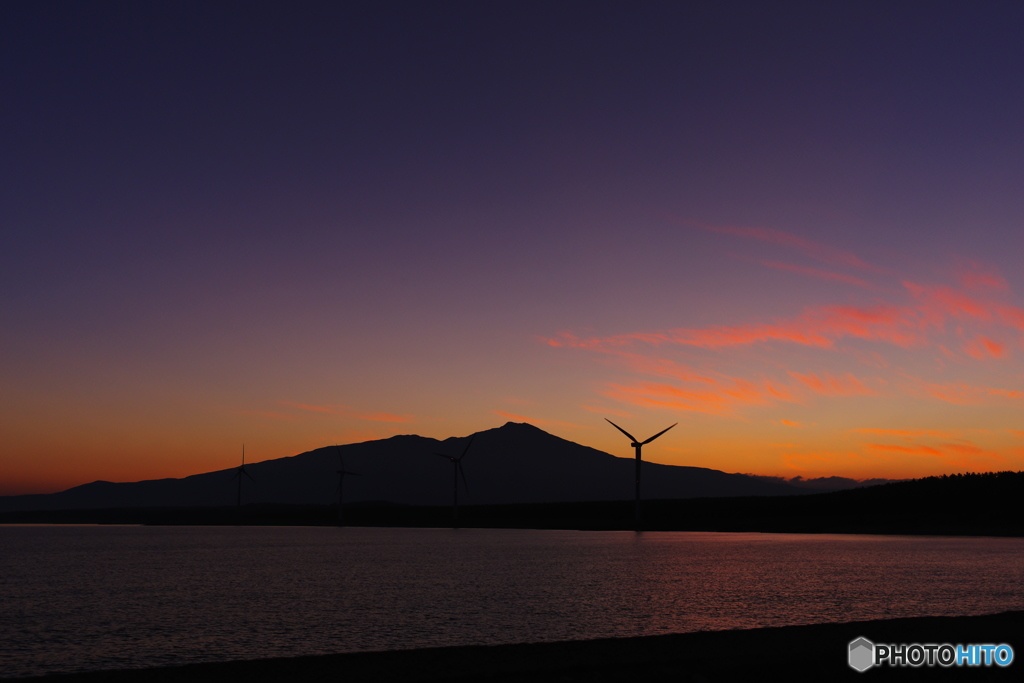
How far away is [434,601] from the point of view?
50.8 m

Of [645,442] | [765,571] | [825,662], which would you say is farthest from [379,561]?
[645,442]

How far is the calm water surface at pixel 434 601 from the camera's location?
117 ft

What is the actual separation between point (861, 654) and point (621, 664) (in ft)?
26.7

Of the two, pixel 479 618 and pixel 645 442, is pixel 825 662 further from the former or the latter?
pixel 645 442

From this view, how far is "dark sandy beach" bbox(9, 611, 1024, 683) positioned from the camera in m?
22.9
